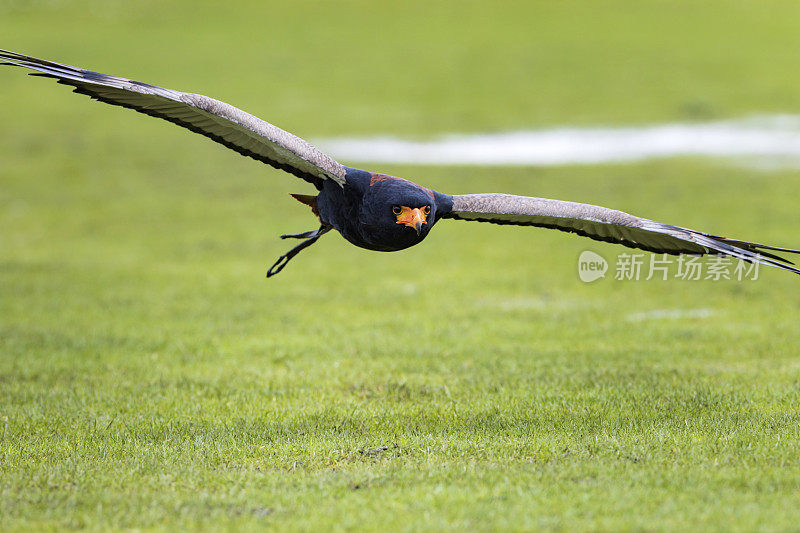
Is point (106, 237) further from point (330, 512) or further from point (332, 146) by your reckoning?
point (330, 512)

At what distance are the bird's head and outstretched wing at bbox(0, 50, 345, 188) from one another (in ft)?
1.42

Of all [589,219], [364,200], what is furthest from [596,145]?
[364,200]

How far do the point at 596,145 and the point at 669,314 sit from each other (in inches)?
662

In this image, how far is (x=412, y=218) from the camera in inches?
244

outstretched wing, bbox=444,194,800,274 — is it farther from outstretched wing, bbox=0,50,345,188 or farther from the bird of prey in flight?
outstretched wing, bbox=0,50,345,188

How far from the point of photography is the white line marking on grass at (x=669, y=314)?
11.7 metres

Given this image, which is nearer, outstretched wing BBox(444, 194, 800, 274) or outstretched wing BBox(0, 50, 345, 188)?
outstretched wing BBox(0, 50, 345, 188)

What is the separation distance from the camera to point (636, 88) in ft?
111

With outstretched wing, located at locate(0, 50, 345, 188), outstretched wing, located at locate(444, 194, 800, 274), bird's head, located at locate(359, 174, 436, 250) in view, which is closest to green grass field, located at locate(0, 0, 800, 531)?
outstretched wing, located at locate(444, 194, 800, 274)

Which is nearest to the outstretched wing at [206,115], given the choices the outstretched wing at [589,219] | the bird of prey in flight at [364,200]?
the bird of prey in flight at [364,200]

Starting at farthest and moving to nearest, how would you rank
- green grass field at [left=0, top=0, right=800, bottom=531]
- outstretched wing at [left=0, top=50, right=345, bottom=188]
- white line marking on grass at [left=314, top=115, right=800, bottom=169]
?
white line marking on grass at [left=314, top=115, right=800, bottom=169] → outstretched wing at [left=0, top=50, right=345, bottom=188] → green grass field at [left=0, top=0, right=800, bottom=531]

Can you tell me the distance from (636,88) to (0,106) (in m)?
23.5

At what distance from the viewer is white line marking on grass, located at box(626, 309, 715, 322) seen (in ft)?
38.4

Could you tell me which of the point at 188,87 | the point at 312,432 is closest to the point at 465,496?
the point at 312,432
